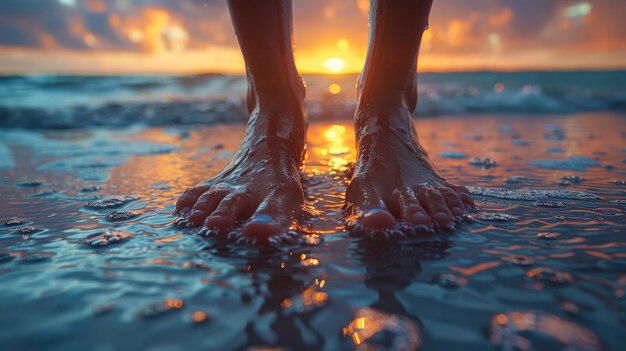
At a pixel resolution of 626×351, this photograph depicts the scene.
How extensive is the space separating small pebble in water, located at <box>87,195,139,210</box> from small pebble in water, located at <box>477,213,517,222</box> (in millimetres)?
1483

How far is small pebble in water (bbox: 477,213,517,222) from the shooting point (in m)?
1.49

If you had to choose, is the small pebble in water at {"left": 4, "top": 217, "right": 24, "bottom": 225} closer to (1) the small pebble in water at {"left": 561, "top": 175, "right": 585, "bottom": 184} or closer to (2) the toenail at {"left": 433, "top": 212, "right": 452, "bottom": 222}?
(2) the toenail at {"left": 433, "top": 212, "right": 452, "bottom": 222}

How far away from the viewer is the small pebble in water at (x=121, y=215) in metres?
1.57

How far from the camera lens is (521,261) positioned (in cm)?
113

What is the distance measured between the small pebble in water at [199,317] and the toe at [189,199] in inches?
28.0

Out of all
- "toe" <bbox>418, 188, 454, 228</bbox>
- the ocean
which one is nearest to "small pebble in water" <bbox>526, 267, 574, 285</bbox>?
the ocean

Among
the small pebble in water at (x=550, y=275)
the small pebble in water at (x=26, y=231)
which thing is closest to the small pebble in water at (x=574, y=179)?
the small pebble in water at (x=550, y=275)

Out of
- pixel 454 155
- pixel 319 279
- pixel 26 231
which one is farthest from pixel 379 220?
pixel 454 155

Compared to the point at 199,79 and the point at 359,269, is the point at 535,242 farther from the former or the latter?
the point at 199,79

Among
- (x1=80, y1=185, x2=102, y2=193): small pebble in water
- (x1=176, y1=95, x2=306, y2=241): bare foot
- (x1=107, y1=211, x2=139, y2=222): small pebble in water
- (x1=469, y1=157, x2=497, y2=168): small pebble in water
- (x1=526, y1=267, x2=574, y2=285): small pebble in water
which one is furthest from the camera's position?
(x1=469, y1=157, x2=497, y2=168): small pebble in water

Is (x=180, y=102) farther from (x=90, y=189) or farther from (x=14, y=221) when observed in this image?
(x=14, y=221)

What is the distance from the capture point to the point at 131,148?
3.54 m

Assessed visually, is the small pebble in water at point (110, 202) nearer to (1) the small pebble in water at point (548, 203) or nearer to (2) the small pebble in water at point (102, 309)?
(2) the small pebble in water at point (102, 309)

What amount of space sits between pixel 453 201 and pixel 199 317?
1.00 metres
